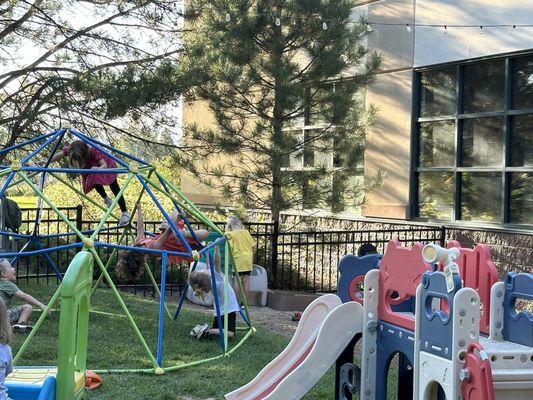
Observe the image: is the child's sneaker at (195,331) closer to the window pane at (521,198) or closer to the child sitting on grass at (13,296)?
the child sitting on grass at (13,296)

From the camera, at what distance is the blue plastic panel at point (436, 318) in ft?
15.5

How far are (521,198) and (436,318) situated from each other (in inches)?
294

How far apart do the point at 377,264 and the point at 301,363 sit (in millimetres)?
1163

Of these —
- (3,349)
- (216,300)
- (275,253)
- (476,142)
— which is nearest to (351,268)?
(216,300)

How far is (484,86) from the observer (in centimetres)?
1238

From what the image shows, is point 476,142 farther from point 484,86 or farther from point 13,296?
point 13,296

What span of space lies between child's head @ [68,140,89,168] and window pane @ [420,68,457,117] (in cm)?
659

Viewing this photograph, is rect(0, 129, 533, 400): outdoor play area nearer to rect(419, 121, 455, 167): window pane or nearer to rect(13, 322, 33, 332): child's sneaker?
rect(13, 322, 33, 332): child's sneaker

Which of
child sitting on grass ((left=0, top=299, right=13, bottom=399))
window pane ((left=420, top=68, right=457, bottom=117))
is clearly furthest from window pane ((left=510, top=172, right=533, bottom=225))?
child sitting on grass ((left=0, top=299, right=13, bottom=399))

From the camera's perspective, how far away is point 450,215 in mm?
13117

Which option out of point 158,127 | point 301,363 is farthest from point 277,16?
point 301,363

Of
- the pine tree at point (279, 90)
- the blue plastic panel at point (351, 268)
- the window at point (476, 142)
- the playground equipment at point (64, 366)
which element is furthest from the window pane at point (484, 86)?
the playground equipment at point (64, 366)

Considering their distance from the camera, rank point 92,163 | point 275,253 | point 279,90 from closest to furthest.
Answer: point 92,163 < point 279,90 < point 275,253

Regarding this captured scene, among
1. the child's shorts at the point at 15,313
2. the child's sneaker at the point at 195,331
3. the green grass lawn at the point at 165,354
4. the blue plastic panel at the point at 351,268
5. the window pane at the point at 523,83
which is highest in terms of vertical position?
the window pane at the point at 523,83
